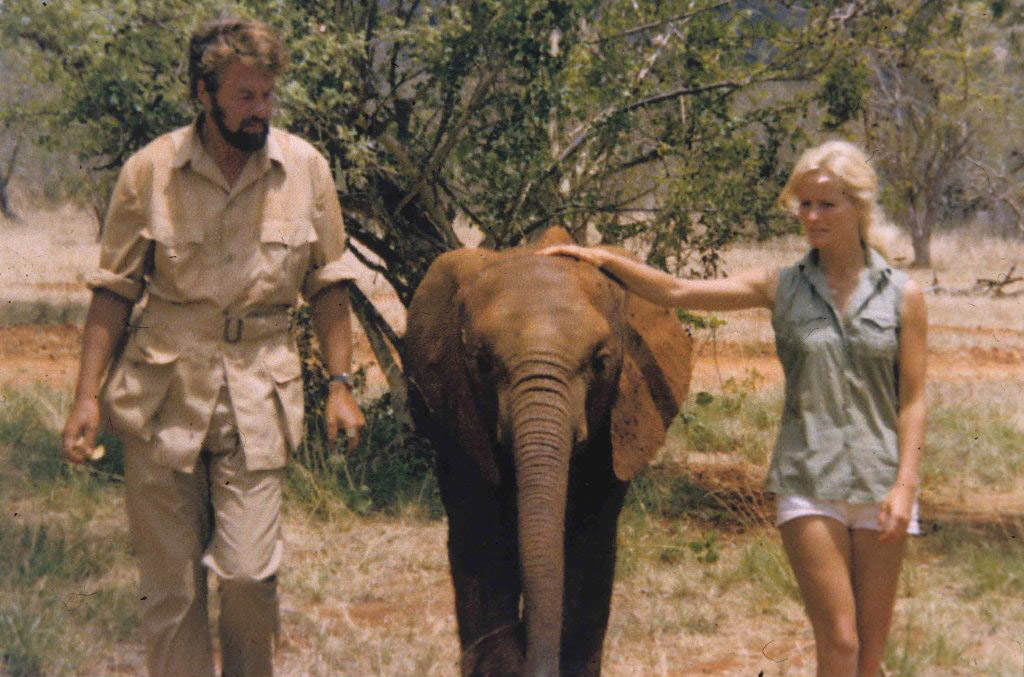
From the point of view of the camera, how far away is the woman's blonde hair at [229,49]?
395 centimetres

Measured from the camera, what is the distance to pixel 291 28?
7.15 m

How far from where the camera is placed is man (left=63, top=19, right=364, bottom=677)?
158 inches

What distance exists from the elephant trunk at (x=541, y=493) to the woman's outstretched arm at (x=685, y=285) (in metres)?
0.47

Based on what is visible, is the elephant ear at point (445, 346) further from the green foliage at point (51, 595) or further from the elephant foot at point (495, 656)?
the green foliage at point (51, 595)

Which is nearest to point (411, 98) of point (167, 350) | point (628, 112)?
point (628, 112)

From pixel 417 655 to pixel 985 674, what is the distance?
7.84ft

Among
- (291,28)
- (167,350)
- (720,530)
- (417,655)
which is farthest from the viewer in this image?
(720,530)

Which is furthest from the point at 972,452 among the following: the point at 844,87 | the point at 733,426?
the point at 844,87

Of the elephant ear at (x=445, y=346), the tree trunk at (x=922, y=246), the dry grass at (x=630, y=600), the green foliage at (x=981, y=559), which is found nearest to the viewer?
the elephant ear at (x=445, y=346)

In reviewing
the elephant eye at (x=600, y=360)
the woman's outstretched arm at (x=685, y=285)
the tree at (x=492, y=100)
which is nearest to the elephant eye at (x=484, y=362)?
the elephant eye at (x=600, y=360)

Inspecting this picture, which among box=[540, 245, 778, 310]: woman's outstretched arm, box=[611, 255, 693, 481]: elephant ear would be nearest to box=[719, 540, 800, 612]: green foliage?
box=[611, 255, 693, 481]: elephant ear

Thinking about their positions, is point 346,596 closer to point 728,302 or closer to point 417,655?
point 417,655

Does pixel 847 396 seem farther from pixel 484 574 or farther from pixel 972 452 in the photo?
pixel 972 452

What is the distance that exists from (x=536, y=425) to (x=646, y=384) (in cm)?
89
